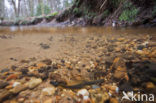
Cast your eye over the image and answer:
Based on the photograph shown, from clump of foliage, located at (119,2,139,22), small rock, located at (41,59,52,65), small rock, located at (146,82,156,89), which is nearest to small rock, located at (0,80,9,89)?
small rock, located at (41,59,52,65)

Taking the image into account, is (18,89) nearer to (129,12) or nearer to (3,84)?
(3,84)

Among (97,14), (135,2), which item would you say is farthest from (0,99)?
(97,14)

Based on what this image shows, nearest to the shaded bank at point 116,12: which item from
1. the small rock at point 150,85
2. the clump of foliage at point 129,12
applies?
the clump of foliage at point 129,12

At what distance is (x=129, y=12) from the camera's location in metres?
4.39

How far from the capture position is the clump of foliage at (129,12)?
4.16m

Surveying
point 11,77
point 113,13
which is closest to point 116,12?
point 113,13

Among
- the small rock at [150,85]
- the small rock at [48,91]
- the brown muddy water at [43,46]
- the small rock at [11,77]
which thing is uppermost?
the brown muddy water at [43,46]

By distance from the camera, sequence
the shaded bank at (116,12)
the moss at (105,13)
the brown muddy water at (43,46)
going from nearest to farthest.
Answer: the brown muddy water at (43,46) → the shaded bank at (116,12) → the moss at (105,13)

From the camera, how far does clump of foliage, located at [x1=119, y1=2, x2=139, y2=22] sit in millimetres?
4159

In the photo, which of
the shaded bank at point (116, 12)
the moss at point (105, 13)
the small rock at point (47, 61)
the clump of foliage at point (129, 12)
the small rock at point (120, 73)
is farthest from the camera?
the moss at point (105, 13)

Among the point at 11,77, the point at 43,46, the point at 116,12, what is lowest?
the point at 11,77

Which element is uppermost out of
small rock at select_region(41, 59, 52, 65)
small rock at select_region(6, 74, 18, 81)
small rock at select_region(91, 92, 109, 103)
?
small rock at select_region(41, 59, 52, 65)

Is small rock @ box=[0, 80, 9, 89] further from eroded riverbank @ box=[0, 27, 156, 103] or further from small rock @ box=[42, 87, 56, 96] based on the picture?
small rock @ box=[42, 87, 56, 96]

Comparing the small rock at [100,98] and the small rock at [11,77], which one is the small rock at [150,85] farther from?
the small rock at [11,77]
